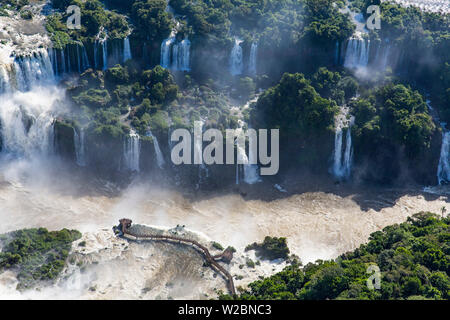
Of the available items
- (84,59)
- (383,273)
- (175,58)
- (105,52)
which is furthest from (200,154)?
(383,273)

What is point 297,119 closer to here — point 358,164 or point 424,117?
point 358,164

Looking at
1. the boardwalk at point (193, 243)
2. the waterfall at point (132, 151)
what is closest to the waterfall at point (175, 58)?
the waterfall at point (132, 151)

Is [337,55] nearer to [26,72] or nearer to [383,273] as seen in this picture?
[383,273]

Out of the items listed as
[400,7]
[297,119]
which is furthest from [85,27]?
[400,7]

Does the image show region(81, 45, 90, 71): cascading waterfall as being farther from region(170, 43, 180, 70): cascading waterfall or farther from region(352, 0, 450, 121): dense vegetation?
region(352, 0, 450, 121): dense vegetation

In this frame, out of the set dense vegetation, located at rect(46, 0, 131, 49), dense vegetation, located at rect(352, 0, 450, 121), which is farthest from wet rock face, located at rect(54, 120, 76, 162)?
dense vegetation, located at rect(352, 0, 450, 121)

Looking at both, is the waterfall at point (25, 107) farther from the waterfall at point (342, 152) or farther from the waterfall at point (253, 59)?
the waterfall at point (342, 152)
